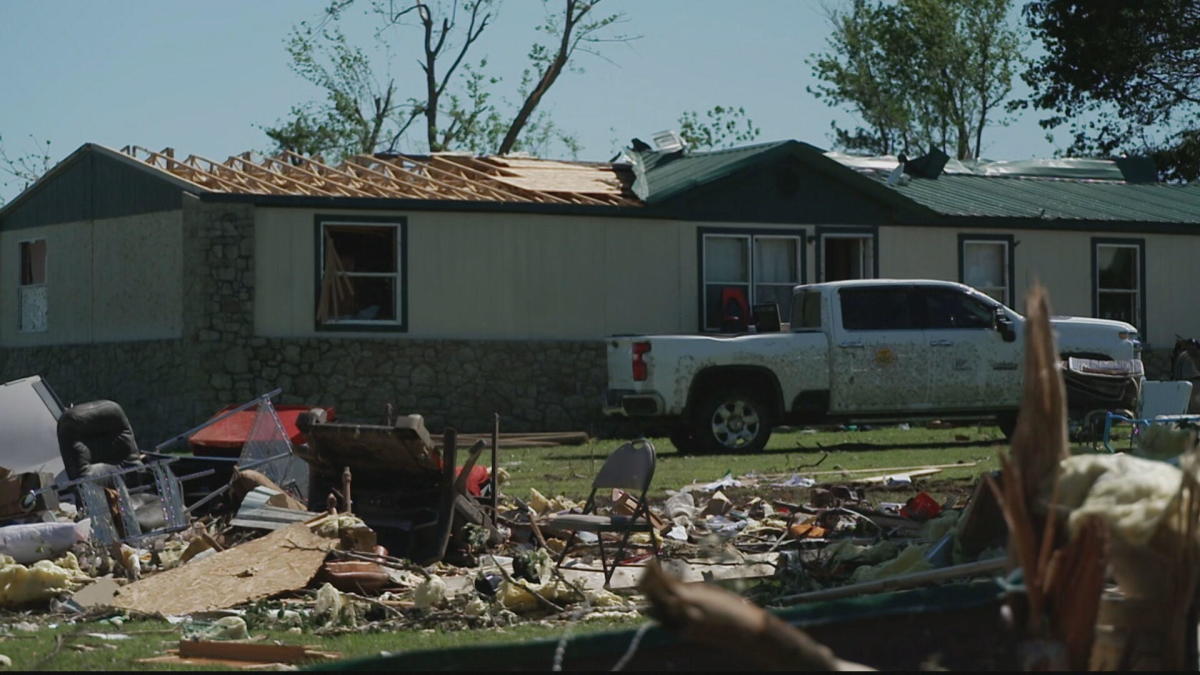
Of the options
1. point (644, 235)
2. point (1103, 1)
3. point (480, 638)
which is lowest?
point (480, 638)

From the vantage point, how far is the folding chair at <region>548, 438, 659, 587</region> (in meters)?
9.88

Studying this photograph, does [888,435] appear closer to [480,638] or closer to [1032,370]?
[480,638]

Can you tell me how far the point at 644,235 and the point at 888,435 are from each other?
4629 millimetres

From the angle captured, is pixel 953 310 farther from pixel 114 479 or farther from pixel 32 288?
pixel 32 288

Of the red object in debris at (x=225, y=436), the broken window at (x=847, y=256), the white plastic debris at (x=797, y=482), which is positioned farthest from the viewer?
the broken window at (x=847, y=256)

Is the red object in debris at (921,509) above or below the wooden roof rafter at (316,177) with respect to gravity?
below

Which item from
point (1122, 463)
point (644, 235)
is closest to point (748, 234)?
point (644, 235)

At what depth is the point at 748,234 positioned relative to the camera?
24.8 meters

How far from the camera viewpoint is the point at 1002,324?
20.1 meters

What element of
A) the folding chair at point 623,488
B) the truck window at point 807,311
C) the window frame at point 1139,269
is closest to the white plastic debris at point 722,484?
the folding chair at point 623,488

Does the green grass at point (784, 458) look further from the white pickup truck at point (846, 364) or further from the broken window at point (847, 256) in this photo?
the broken window at point (847, 256)

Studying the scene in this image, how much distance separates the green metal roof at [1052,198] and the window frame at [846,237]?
2.78 ft

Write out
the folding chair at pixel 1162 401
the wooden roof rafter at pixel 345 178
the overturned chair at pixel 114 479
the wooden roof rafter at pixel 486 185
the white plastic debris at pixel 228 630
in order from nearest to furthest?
the white plastic debris at pixel 228 630 < the overturned chair at pixel 114 479 < the folding chair at pixel 1162 401 < the wooden roof rafter at pixel 345 178 < the wooden roof rafter at pixel 486 185

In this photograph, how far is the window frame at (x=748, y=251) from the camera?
24.7 m
